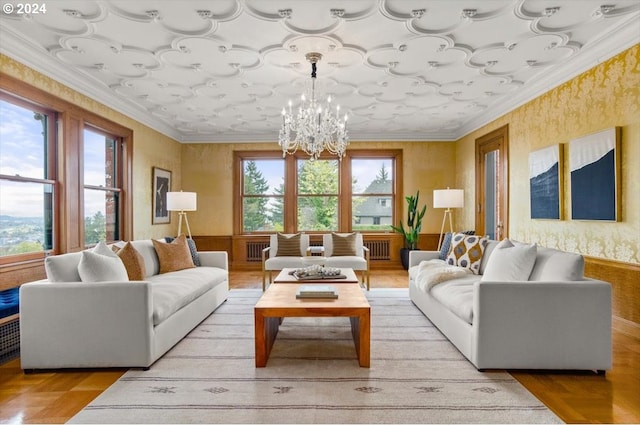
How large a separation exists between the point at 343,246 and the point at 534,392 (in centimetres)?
352

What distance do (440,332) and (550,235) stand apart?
1961mm

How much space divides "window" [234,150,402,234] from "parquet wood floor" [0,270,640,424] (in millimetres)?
4887

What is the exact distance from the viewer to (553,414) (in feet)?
6.48

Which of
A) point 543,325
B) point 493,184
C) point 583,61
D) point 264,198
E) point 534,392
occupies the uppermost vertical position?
point 583,61

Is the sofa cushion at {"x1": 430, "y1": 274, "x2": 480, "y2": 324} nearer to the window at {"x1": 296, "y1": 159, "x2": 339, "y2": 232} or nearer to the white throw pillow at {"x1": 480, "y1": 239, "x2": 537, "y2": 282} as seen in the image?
the white throw pillow at {"x1": 480, "y1": 239, "x2": 537, "y2": 282}

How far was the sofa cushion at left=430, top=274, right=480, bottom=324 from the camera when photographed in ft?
8.84

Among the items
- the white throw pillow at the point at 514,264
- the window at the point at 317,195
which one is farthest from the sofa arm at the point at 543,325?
the window at the point at 317,195

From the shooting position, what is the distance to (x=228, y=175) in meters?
7.38

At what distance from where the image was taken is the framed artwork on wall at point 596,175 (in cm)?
327

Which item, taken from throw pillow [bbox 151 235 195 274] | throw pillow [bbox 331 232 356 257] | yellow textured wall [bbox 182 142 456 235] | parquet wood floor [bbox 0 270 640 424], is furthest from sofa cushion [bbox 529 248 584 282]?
yellow textured wall [bbox 182 142 456 235]

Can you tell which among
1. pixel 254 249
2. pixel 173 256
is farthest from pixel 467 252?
pixel 254 249

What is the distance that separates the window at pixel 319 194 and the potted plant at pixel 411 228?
1.21 feet

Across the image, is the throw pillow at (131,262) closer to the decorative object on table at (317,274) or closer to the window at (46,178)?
the window at (46,178)

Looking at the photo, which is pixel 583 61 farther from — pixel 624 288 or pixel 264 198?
pixel 264 198
